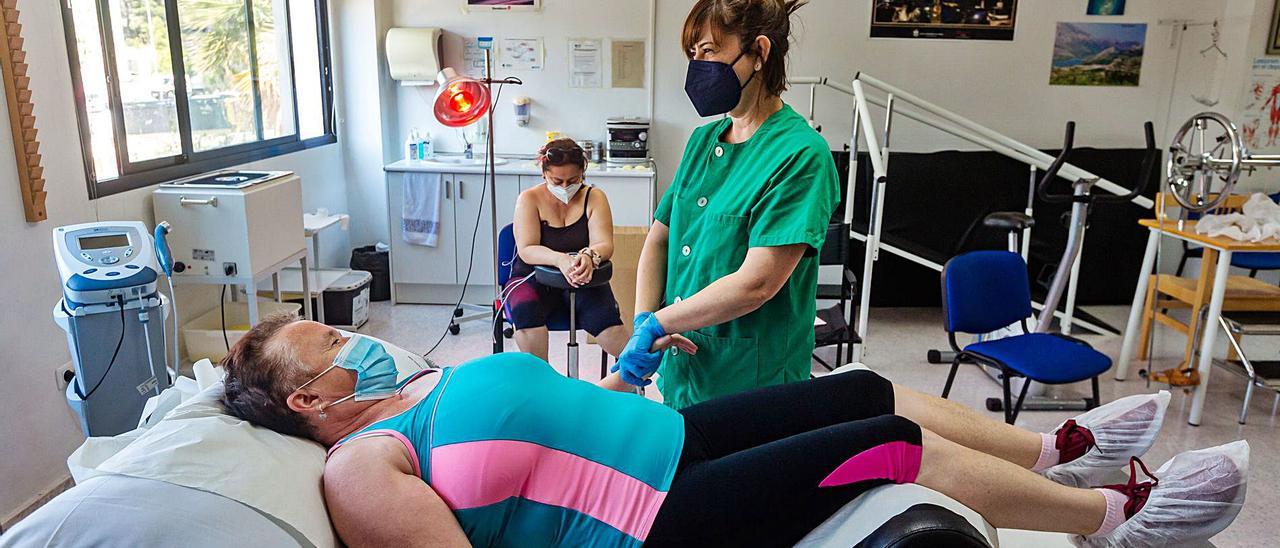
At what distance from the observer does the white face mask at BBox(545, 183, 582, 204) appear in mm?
3123

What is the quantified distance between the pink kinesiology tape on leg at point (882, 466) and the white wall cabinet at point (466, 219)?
3120 mm

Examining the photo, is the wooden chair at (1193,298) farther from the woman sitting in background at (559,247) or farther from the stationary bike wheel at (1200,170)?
the woman sitting in background at (559,247)

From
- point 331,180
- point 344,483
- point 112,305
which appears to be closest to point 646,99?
point 331,180

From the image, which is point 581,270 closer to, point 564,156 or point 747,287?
point 564,156

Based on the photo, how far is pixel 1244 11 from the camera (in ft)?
14.5

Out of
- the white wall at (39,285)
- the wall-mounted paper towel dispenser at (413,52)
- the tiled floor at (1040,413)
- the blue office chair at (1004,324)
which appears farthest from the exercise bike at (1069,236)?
the white wall at (39,285)

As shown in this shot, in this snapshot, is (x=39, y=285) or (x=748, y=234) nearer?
(x=748, y=234)

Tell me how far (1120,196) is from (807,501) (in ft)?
9.18

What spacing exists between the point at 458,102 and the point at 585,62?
1.73 metres

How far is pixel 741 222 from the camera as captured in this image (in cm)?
149

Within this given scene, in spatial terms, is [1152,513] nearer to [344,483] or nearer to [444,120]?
[344,483]

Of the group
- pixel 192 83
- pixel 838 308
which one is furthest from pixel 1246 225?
pixel 192 83

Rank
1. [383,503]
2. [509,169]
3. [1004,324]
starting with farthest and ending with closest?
[509,169] → [1004,324] → [383,503]

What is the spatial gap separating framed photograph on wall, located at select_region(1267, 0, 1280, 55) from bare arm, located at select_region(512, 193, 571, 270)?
435cm
